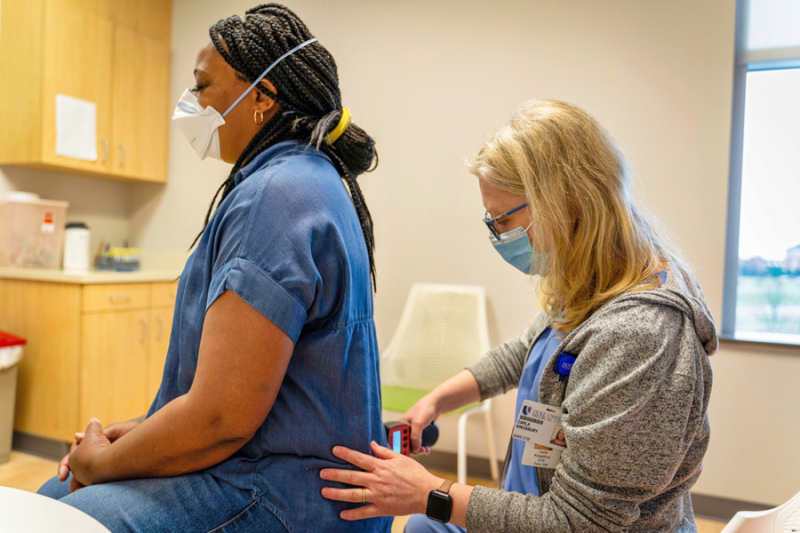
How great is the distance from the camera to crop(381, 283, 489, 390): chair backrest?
103 inches

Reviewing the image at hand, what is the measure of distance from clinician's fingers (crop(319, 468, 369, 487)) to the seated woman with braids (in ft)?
0.05

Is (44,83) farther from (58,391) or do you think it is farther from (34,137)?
(58,391)

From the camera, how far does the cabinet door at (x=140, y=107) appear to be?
3205mm

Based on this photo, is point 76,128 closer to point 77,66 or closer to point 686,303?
point 77,66

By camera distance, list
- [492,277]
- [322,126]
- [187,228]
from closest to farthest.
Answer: [322,126] → [492,277] → [187,228]

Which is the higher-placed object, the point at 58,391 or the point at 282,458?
the point at 282,458

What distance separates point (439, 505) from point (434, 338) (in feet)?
5.95

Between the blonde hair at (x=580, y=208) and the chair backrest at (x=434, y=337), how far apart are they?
159 centimetres

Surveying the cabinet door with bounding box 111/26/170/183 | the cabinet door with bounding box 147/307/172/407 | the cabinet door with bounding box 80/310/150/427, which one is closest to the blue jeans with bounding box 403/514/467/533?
the cabinet door with bounding box 80/310/150/427

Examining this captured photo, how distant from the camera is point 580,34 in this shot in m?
2.54

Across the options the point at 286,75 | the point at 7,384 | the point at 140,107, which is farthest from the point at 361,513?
the point at 140,107

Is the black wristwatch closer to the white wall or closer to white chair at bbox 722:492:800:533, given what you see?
white chair at bbox 722:492:800:533

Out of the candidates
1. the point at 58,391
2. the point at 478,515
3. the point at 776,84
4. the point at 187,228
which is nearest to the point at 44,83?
the point at 187,228

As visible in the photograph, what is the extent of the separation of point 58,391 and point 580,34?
3.04 metres
